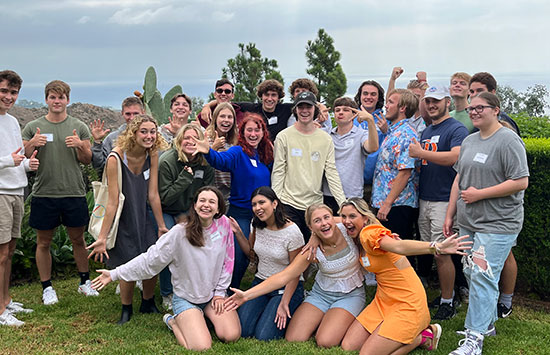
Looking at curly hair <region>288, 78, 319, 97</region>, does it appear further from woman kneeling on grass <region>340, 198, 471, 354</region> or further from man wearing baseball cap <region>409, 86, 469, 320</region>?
woman kneeling on grass <region>340, 198, 471, 354</region>

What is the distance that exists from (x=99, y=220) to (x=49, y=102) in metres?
1.66

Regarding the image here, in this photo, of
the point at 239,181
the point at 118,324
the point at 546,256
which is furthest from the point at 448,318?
the point at 118,324

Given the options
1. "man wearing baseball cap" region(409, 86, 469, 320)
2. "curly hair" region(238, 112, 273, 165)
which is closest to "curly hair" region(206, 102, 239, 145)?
"curly hair" region(238, 112, 273, 165)

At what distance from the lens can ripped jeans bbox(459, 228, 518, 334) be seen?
473 centimetres

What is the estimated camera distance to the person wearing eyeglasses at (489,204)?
466 centimetres

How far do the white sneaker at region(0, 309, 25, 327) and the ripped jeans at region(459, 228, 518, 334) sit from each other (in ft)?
15.0

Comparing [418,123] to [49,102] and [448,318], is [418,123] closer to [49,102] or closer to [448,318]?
[448,318]

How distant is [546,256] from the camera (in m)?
6.05

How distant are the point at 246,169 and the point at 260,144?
36 cm

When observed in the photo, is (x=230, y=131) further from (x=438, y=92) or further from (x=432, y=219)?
(x=432, y=219)

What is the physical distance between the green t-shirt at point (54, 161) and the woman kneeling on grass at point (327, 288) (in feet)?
8.15

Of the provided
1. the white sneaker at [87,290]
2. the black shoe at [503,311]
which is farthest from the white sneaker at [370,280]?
the white sneaker at [87,290]

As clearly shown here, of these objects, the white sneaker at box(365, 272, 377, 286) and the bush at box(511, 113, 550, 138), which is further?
the bush at box(511, 113, 550, 138)

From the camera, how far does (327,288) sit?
17.5 ft
